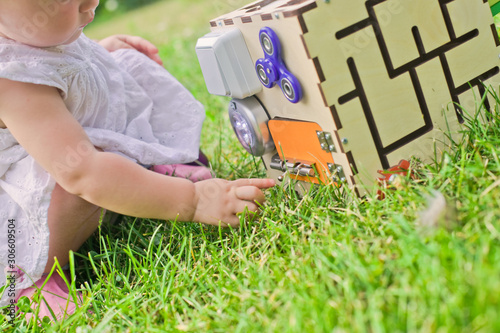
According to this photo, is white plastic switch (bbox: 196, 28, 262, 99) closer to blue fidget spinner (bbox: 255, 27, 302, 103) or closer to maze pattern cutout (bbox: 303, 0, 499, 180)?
blue fidget spinner (bbox: 255, 27, 302, 103)

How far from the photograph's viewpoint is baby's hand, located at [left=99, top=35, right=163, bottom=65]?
5.71 ft

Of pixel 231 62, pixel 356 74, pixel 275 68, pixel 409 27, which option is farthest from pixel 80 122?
pixel 409 27

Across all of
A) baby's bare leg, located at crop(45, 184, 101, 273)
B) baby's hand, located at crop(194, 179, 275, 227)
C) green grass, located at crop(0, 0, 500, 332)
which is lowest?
green grass, located at crop(0, 0, 500, 332)

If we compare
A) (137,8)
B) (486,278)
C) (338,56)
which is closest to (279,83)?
(338,56)

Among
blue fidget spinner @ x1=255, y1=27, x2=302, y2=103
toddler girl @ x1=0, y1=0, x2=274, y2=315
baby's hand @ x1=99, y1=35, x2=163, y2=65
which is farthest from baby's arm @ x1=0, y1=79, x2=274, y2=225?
baby's hand @ x1=99, y1=35, x2=163, y2=65

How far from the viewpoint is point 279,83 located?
3.78ft

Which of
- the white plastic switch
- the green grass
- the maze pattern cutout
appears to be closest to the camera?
the green grass

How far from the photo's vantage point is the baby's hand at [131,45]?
1740 millimetres

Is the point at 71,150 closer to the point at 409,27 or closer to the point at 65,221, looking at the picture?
the point at 65,221

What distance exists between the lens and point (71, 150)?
1157 millimetres

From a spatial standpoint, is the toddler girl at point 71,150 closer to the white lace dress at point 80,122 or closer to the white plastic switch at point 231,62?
the white lace dress at point 80,122

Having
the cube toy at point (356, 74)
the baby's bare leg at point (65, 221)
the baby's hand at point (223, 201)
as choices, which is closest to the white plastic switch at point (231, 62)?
the cube toy at point (356, 74)

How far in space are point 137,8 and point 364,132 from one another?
647cm

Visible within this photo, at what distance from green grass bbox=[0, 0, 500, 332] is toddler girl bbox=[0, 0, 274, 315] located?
67mm
